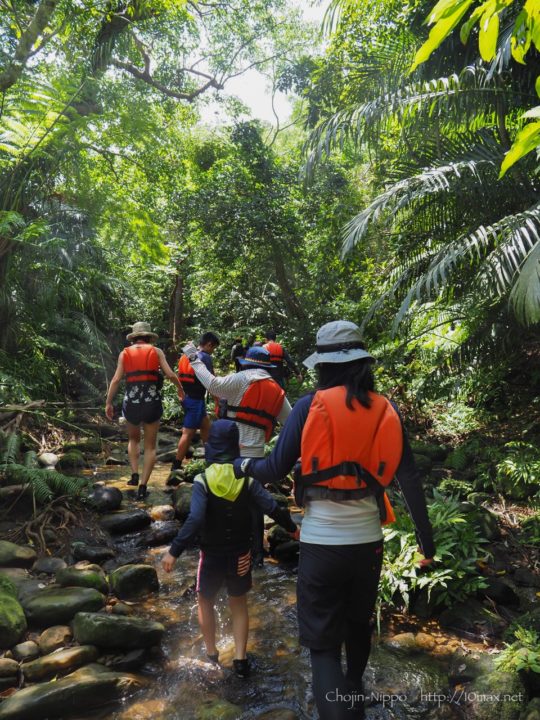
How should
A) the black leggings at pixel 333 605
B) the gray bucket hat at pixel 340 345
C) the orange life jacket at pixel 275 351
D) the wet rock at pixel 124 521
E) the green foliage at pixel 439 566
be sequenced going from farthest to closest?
the orange life jacket at pixel 275 351, the wet rock at pixel 124 521, the green foliage at pixel 439 566, the gray bucket hat at pixel 340 345, the black leggings at pixel 333 605

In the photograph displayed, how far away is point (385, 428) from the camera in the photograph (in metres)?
2.37

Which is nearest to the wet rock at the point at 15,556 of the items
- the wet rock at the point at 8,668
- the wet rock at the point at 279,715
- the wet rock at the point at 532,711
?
the wet rock at the point at 8,668

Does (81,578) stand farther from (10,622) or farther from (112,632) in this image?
(112,632)

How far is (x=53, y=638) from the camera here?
3412 millimetres

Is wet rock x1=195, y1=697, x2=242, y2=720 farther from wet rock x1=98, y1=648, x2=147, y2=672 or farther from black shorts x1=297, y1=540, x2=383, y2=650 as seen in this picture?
black shorts x1=297, y1=540, x2=383, y2=650

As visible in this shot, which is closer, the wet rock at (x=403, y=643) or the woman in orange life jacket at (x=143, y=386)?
the wet rock at (x=403, y=643)

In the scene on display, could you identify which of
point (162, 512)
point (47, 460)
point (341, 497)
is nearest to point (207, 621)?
point (341, 497)

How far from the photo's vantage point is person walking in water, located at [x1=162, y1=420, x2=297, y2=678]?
3.24 meters

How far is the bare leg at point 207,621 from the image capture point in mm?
3312

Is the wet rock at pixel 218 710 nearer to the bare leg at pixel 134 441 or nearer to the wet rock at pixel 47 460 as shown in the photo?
the bare leg at pixel 134 441

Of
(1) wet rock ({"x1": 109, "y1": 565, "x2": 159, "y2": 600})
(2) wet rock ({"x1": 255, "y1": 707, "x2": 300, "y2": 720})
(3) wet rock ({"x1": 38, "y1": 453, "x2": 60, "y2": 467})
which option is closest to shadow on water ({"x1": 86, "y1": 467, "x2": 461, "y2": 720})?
(2) wet rock ({"x1": 255, "y1": 707, "x2": 300, "y2": 720})

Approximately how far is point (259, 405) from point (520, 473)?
3234 millimetres

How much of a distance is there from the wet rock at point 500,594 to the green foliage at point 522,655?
0.72 metres

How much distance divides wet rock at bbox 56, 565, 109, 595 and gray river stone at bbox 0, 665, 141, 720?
3.15 ft
